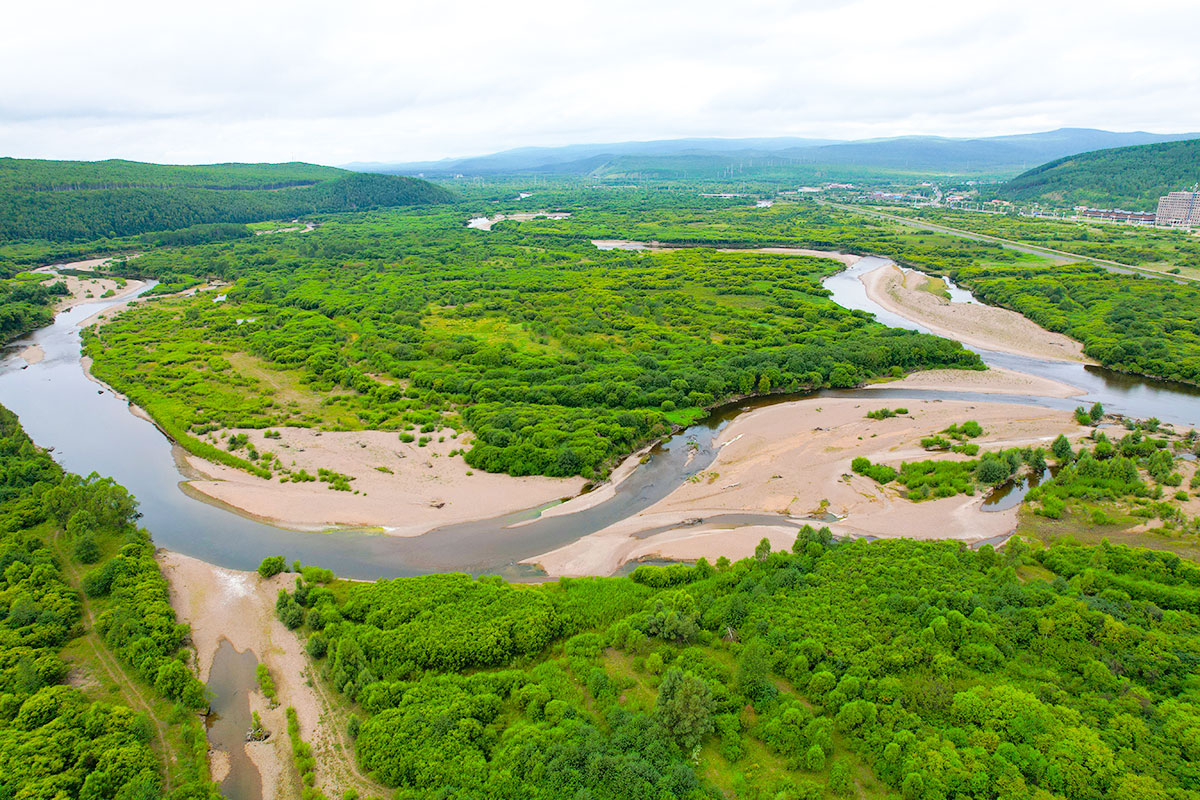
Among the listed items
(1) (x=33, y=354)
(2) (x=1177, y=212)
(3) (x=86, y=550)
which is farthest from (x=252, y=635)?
(2) (x=1177, y=212)

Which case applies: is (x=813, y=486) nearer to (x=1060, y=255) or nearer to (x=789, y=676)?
(x=789, y=676)

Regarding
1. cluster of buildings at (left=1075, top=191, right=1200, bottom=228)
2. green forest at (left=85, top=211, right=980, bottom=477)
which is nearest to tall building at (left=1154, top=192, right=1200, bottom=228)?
cluster of buildings at (left=1075, top=191, right=1200, bottom=228)

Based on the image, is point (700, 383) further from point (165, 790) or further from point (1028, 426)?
point (165, 790)

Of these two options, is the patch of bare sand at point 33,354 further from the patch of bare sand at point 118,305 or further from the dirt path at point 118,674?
the dirt path at point 118,674

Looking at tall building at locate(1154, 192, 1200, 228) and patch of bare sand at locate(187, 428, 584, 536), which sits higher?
tall building at locate(1154, 192, 1200, 228)

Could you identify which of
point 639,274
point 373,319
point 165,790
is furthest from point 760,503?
point 639,274

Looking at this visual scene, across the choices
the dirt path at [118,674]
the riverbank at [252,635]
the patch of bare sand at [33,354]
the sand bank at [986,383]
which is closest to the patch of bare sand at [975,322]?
the sand bank at [986,383]

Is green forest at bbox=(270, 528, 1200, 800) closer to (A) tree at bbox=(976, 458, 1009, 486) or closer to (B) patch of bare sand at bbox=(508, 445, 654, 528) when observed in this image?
(B) patch of bare sand at bbox=(508, 445, 654, 528)
